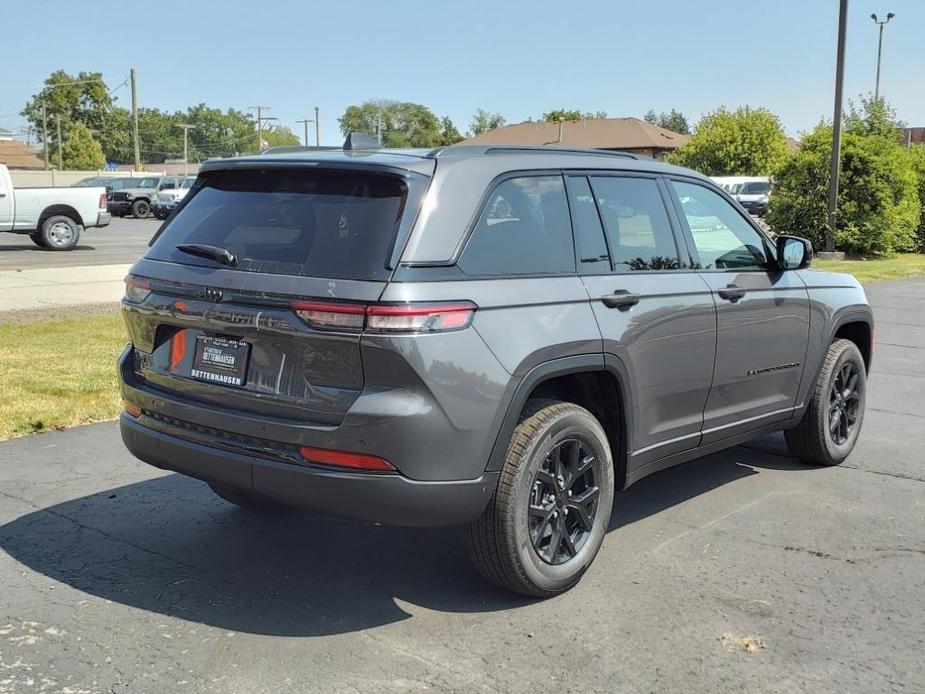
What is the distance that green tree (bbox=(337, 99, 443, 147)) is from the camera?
440 feet

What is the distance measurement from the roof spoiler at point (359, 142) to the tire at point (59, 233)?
808 inches

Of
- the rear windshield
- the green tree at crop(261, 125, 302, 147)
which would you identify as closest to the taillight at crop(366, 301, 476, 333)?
the rear windshield

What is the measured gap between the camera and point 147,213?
45094 millimetres

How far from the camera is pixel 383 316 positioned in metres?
3.46

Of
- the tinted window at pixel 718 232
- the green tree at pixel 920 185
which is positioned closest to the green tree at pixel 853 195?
the green tree at pixel 920 185

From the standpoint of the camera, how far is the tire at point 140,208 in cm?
4428

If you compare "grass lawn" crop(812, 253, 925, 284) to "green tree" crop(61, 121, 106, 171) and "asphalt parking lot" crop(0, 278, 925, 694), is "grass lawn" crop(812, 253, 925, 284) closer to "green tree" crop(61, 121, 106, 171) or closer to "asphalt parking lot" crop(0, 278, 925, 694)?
"asphalt parking lot" crop(0, 278, 925, 694)

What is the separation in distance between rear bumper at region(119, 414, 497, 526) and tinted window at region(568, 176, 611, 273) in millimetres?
1124

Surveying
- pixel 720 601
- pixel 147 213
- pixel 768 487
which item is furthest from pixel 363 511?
pixel 147 213

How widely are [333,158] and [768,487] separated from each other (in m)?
3.34

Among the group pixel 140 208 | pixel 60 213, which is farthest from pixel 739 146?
pixel 60 213

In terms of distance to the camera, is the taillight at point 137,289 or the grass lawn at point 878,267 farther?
the grass lawn at point 878,267

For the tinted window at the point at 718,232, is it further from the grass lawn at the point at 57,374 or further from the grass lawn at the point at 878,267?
the grass lawn at the point at 878,267

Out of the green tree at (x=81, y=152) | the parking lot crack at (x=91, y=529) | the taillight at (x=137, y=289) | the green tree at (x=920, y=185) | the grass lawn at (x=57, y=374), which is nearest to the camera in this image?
the taillight at (x=137, y=289)
